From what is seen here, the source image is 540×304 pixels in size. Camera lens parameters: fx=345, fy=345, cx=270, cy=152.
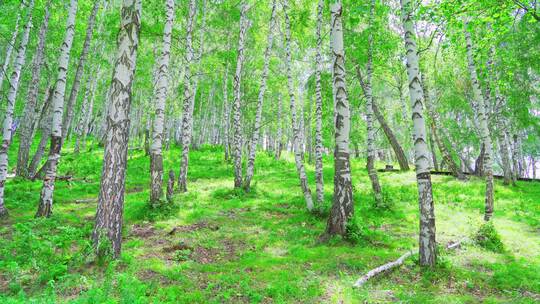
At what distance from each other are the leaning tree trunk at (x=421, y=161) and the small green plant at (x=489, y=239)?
2.86m

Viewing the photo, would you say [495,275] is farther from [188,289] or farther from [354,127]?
[354,127]

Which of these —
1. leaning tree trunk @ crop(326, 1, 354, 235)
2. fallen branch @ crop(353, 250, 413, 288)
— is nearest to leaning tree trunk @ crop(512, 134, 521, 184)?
leaning tree trunk @ crop(326, 1, 354, 235)

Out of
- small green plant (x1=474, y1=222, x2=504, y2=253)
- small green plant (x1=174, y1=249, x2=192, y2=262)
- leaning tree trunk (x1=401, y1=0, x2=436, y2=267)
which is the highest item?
leaning tree trunk (x1=401, y1=0, x2=436, y2=267)

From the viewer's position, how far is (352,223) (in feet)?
30.9

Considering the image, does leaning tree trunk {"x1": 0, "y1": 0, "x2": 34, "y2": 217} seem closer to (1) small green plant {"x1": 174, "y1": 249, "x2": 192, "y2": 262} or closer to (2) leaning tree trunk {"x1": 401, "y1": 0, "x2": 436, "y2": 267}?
(1) small green plant {"x1": 174, "y1": 249, "x2": 192, "y2": 262}

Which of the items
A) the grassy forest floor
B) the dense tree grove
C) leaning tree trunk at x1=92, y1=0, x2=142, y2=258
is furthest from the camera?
the dense tree grove

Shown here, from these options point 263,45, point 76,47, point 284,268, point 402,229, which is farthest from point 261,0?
point 284,268

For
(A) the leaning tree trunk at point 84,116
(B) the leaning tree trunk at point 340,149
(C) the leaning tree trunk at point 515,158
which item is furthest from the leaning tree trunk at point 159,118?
(C) the leaning tree trunk at point 515,158

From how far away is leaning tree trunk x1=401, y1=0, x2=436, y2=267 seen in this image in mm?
7508

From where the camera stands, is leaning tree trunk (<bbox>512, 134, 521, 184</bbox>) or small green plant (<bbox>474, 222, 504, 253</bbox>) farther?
leaning tree trunk (<bbox>512, 134, 521, 184</bbox>)

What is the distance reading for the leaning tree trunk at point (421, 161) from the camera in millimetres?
7508

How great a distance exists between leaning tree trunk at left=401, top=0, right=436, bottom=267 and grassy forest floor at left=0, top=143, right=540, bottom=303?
477 millimetres

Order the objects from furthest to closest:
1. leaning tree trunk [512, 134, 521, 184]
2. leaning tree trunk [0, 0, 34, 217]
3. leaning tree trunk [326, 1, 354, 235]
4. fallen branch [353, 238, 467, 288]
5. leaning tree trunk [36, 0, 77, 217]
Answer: leaning tree trunk [512, 134, 521, 184], leaning tree trunk [0, 0, 34, 217], leaning tree trunk [36, 0, 77, 217], leaning tree trunk [326, 1, 354, 235], fallen branch [353, 238, 467, 288]

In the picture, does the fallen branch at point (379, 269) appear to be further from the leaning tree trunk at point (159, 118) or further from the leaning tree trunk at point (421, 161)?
the leaning tree trunk at point (159, 118)
